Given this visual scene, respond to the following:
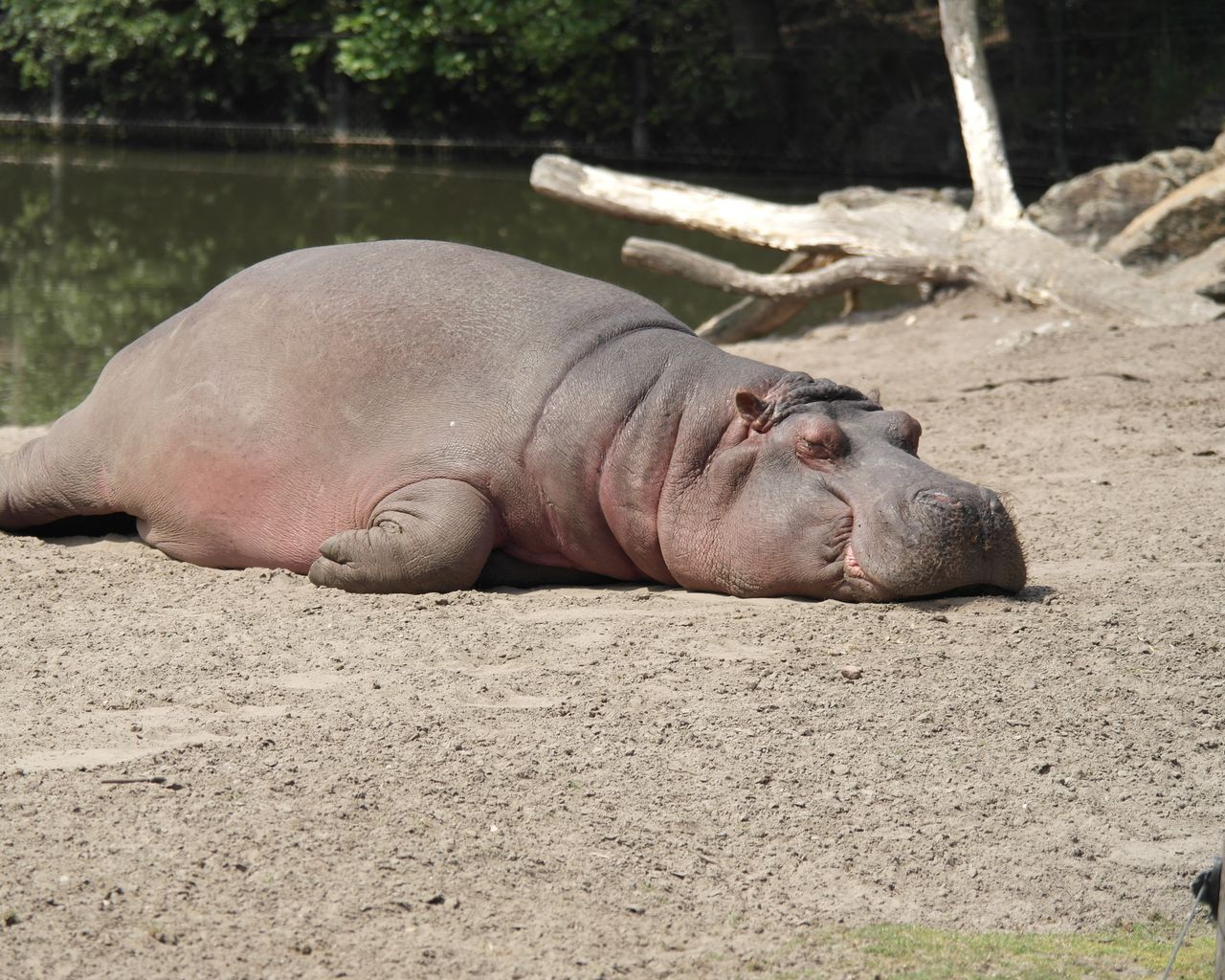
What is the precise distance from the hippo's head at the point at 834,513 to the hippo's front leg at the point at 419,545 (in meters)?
0.60

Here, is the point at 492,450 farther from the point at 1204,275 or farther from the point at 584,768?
the point at 1204,275

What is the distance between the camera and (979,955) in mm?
2773

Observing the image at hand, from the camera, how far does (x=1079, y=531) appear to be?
17.4 feet

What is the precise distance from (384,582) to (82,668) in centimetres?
103

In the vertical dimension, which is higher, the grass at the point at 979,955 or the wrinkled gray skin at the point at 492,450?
the wrinkled gray skin at the point at 492,450

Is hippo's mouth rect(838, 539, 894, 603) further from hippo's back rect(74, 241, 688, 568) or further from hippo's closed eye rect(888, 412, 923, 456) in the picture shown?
hippo's back rect(74, 241, 688, 568)

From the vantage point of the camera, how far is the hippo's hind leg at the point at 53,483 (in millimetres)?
5633

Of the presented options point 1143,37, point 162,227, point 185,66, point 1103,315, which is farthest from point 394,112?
point 1103,315

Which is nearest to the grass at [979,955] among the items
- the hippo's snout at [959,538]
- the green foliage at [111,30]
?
the hippo's snout at [959,538]

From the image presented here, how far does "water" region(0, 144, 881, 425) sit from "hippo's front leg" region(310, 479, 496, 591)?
395 cm

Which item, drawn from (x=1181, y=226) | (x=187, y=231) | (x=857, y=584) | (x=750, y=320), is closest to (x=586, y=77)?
(x=187, y=231)

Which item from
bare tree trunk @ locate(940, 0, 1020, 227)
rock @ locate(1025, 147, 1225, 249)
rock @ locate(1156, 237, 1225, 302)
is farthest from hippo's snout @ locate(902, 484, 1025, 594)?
rock @ locate(1025, 147, 1225, 249)

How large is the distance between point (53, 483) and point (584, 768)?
3059 mm

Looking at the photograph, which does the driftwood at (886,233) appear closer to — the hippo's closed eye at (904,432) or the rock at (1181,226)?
the rock at (1181,226)
